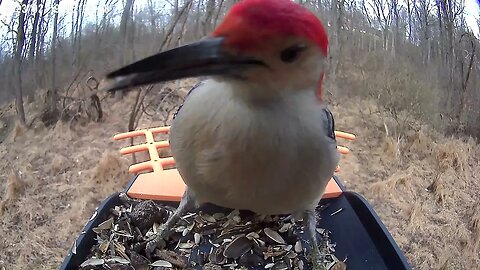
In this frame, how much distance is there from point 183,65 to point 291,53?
0.14 metres

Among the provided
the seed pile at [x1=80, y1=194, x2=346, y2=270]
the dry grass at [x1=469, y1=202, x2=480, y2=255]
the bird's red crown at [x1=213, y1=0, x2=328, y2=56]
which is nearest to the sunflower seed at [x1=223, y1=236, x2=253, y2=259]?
the seed pile at [x1=80, y1=194, x2=346, y2=270]

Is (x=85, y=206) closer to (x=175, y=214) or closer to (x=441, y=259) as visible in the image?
(x=175, y=214)

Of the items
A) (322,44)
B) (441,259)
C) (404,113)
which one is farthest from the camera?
(404,113)

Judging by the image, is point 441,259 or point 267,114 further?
point 441,259

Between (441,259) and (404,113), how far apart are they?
0.64 m

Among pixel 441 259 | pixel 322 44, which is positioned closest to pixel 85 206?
pixel 441 259

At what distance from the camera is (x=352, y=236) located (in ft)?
3.50

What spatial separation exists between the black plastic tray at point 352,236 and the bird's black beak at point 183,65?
0.53 m

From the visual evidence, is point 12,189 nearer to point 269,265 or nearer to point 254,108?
point 269,265

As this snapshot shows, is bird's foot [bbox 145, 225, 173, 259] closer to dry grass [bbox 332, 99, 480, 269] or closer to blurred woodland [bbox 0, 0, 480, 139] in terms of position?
blurred woodland [bbox 0, 0, 480, 139]

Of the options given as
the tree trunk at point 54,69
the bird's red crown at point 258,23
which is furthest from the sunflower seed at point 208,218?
the tree trunk at point 54,69

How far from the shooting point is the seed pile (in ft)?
3.05

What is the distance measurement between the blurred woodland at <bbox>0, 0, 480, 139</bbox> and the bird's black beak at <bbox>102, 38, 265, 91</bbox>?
0.93 m

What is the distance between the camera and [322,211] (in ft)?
3.80
